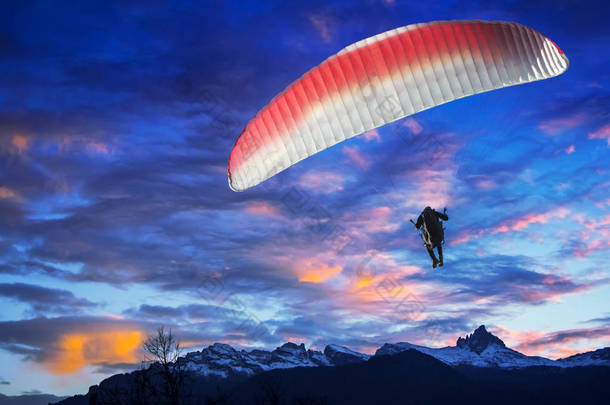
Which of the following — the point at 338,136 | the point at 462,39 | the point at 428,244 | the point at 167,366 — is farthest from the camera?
the point at 167,366

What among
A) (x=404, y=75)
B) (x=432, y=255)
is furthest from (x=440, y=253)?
(x=404, y=75)

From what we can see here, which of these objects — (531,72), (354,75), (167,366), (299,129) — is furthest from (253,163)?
(167,366)

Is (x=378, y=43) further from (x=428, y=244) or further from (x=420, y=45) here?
(x=428, y=244)

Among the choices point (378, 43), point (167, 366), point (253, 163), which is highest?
point (378, 43)

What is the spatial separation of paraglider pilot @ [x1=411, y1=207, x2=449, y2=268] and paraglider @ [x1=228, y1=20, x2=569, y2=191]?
12.4 feet

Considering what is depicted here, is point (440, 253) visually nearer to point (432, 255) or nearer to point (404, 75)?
point (432, 255)

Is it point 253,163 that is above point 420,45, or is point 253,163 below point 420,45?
below

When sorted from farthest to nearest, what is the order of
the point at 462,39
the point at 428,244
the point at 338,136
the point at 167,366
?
the point at 167,366, the point at 428,244, the point at 338,136, the point at 462,39

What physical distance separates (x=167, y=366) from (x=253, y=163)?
28501 mm

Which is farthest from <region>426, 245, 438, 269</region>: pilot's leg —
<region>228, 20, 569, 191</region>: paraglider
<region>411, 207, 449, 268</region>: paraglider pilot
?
<region>228, 20, 569, 191</region>: paraglider

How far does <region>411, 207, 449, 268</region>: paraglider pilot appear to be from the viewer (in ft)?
62.8

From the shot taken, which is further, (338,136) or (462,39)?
(338,136)

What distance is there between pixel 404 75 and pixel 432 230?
528 centimetres

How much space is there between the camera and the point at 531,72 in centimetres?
1669
